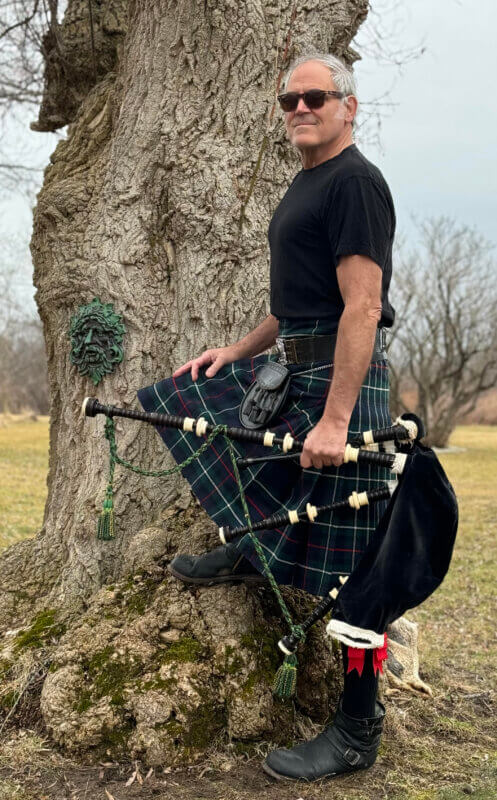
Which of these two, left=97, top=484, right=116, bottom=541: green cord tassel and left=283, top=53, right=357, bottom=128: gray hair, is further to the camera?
left=97, top=484, right=116, bottom=541: green cord tassel

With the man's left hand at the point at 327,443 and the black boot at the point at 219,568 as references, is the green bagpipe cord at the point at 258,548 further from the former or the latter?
the man's left hand at the point at 327,443

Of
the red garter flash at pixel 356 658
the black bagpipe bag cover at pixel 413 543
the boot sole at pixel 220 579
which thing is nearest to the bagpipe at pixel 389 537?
the black bagpipe bag cover at pixel 413 543

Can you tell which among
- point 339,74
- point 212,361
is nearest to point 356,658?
point 212,361

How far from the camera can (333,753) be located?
2.92 meters

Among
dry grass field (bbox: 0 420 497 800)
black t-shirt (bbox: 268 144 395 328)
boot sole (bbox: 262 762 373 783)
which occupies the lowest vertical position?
dry grass field (bbox: 0 420 497 800)

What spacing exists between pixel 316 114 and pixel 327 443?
121cm

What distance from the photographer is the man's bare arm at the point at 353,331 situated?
8.75 feet

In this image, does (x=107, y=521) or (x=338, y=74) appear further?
(x=107, y=521)

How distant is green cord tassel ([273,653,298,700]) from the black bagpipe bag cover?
0.34m

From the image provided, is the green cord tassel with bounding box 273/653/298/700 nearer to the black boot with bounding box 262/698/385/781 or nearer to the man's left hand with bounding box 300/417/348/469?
the black boot with bounding box 262/698/385/781

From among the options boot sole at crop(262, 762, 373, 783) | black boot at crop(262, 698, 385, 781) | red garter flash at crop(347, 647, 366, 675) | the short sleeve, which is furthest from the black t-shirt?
boot sole at crop(262, 762, 373, 783)

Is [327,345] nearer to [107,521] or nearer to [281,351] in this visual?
[281,351]

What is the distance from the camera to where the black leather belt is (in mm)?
2965

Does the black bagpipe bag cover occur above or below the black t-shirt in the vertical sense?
below
